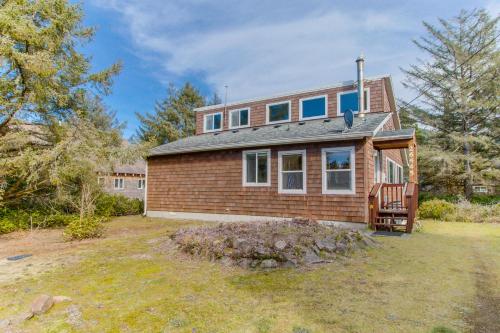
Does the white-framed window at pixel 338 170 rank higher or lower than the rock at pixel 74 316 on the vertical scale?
higher

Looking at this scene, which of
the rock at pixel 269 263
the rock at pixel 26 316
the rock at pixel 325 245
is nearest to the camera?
the rock at pixel 26 316

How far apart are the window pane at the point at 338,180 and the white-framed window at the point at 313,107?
13.8ft

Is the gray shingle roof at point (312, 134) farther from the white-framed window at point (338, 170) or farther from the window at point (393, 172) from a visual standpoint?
the window at point (393, 172)

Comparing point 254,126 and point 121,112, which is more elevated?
point 121,112

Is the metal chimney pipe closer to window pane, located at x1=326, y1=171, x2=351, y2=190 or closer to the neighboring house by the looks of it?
window pane, located at x1=326, y1=171, x2=351, y2=190

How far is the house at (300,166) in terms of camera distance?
30.2ft

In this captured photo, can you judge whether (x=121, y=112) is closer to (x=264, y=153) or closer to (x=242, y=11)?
(x=242, y=11)

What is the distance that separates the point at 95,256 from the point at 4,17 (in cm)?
683

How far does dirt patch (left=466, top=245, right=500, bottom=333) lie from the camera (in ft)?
9.36

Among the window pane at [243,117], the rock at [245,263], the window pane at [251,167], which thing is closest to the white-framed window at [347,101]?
the window pane at [251,167]

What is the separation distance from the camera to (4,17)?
7.66m

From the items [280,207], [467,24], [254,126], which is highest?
[467,24]

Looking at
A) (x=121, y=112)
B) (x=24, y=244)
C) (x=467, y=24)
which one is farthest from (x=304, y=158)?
(x=121, y=112)

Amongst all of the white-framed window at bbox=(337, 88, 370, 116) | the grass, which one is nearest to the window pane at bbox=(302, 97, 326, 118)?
the white-framed window at bbox=(337, 88, 370, 116)
